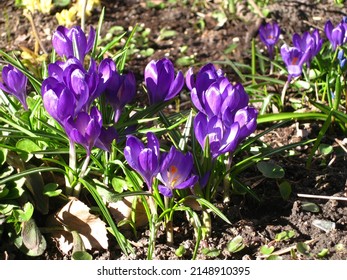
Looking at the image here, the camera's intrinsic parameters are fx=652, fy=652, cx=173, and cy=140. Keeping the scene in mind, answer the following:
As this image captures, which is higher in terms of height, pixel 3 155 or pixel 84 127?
pixel 84 127

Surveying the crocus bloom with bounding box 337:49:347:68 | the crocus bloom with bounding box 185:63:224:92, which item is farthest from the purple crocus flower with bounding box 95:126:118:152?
the crocus bloom with bounding box 337:49:347:68

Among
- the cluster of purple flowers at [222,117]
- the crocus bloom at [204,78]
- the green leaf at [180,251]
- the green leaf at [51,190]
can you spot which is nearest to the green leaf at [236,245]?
the green leaf at [180,251]

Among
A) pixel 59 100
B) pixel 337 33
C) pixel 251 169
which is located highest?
Answer: pixel 59 100

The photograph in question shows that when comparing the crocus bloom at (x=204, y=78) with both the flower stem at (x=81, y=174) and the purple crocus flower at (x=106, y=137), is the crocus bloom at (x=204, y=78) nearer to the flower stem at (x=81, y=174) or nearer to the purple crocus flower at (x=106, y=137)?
the purple crocus flower at (x=106, y=137)

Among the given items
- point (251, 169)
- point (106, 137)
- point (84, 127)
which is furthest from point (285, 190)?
point (84, 127)

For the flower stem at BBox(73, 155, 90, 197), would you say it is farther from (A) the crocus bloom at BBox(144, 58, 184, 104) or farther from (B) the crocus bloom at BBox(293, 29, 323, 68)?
(B) the crocus bloom at BBox(293, 29, 323, 68)

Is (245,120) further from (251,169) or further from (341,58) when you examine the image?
(341,58)

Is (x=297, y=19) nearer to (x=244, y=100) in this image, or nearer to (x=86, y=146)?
(x=244, y=100)
